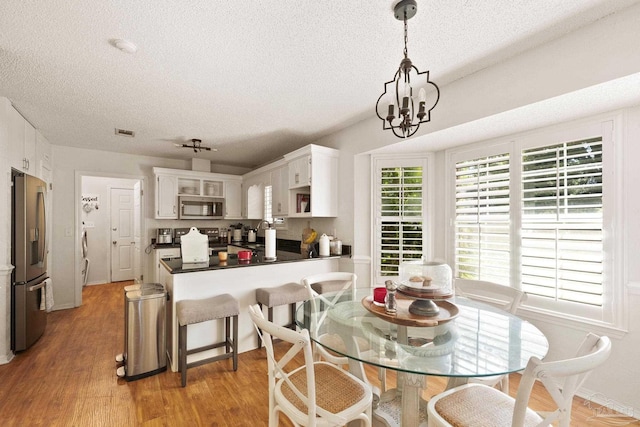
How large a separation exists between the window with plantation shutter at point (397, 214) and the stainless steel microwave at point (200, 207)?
3.55 metres

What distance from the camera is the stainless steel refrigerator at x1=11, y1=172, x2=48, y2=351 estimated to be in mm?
2805

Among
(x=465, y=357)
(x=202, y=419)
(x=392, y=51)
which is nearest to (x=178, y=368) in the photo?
(x=202, y=419)

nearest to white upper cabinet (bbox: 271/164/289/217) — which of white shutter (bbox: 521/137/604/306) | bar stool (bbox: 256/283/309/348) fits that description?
bar stool (bbox: 256/283/309/348)

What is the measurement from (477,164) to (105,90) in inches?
141

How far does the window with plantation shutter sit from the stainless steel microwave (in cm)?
355

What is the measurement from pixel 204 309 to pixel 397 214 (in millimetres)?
2279

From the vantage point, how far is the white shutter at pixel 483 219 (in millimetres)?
2689

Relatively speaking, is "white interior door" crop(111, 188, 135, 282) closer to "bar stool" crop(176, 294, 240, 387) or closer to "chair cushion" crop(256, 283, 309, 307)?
"bar stool" crop(176, 294, 240, 387)

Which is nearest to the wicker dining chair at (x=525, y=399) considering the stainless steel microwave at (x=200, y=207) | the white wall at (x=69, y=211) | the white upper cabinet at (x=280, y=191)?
the white upper cabinet at (x=280, y=191)

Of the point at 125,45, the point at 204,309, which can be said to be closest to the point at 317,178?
the point at 204,309

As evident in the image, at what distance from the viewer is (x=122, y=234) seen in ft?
20.8

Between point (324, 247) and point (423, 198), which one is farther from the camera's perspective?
point (324, 247)

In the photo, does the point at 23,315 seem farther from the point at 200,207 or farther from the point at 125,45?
the point at 200,207

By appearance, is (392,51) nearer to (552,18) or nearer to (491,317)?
(552,18)
